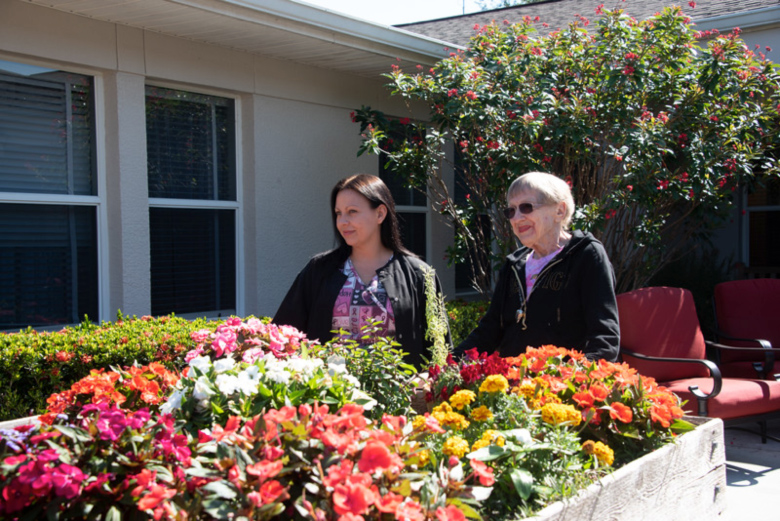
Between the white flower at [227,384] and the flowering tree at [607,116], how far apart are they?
4.15 meters

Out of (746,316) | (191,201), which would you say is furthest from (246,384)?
(746,316)

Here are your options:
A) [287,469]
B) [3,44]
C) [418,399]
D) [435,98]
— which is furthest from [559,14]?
[287,469]

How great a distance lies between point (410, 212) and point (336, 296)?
4.84 meters

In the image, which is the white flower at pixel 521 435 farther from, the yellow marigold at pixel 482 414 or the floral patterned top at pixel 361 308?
the floral patterned top at pixel 361 308

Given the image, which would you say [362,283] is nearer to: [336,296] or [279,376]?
[336,296]

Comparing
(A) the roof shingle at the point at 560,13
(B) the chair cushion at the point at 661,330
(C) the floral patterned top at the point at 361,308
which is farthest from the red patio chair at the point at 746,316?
(C) the floral patterned top at the point at 361,308

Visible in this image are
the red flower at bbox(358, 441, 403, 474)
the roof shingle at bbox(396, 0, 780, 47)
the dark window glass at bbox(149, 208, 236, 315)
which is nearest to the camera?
the red flower at bbox(358, 441, 403, 474)

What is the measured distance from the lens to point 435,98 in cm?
618

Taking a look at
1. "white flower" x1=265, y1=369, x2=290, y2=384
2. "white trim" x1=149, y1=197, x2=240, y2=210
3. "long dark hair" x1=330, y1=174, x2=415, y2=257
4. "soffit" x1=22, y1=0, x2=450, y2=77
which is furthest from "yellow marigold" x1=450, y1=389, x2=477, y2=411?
"white trim" x1=149, y1=197, x2=240, y2=210

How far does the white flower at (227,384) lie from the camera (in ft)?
5.65

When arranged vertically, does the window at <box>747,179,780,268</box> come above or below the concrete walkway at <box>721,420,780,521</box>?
above

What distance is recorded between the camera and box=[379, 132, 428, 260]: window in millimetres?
7777

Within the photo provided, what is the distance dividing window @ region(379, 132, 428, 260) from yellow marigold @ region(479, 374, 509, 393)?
18.6 feet

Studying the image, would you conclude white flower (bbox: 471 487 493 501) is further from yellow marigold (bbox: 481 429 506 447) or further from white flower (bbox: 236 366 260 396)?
white flower (bbox: 236 366 260 396)
